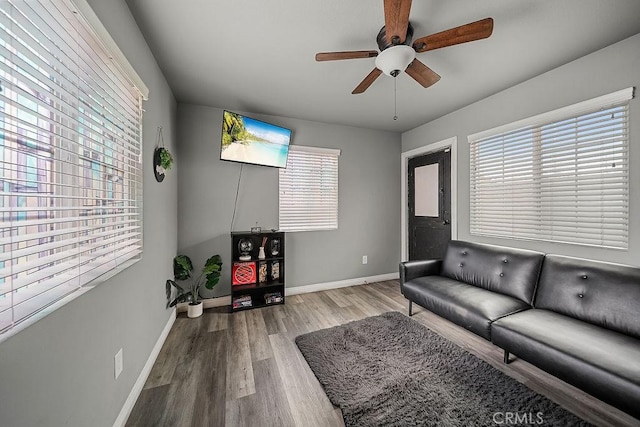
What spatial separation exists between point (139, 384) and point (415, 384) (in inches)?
74.0

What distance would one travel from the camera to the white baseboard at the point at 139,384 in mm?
1363

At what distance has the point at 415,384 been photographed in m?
1.65

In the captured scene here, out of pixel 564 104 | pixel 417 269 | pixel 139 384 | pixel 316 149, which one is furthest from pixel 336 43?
pixel 139 384

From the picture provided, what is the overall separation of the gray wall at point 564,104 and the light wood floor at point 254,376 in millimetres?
1188

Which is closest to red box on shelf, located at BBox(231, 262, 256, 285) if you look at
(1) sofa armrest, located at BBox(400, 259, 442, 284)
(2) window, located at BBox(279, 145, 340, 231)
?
(2) window, located at BBox(279, 145, 340, 231)

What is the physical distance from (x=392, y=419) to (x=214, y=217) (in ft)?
8.84

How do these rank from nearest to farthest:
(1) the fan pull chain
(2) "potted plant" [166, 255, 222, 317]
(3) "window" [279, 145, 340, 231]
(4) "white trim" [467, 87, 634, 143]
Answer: (4) "white trim" [467, 87, 634, 143], (1) the fan pull chain, (2) "potted plant" [166, 255, 222, 317], (3) "window" [279, 145, 340, 231]

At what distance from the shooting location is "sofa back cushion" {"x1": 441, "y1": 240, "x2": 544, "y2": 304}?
7.00 feet

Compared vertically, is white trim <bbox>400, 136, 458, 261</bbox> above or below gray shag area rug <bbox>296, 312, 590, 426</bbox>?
above

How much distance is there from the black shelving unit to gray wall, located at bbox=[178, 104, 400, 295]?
8.4 inches

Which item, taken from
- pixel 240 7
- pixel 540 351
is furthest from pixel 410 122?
pixel 540 351

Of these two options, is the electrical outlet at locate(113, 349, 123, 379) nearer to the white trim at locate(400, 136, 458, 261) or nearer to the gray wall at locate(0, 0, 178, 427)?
the gray wall at locate(0, 0, 178, 427)

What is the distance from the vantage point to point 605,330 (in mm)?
1589

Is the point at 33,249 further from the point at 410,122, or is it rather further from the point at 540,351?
the point at 410,122
